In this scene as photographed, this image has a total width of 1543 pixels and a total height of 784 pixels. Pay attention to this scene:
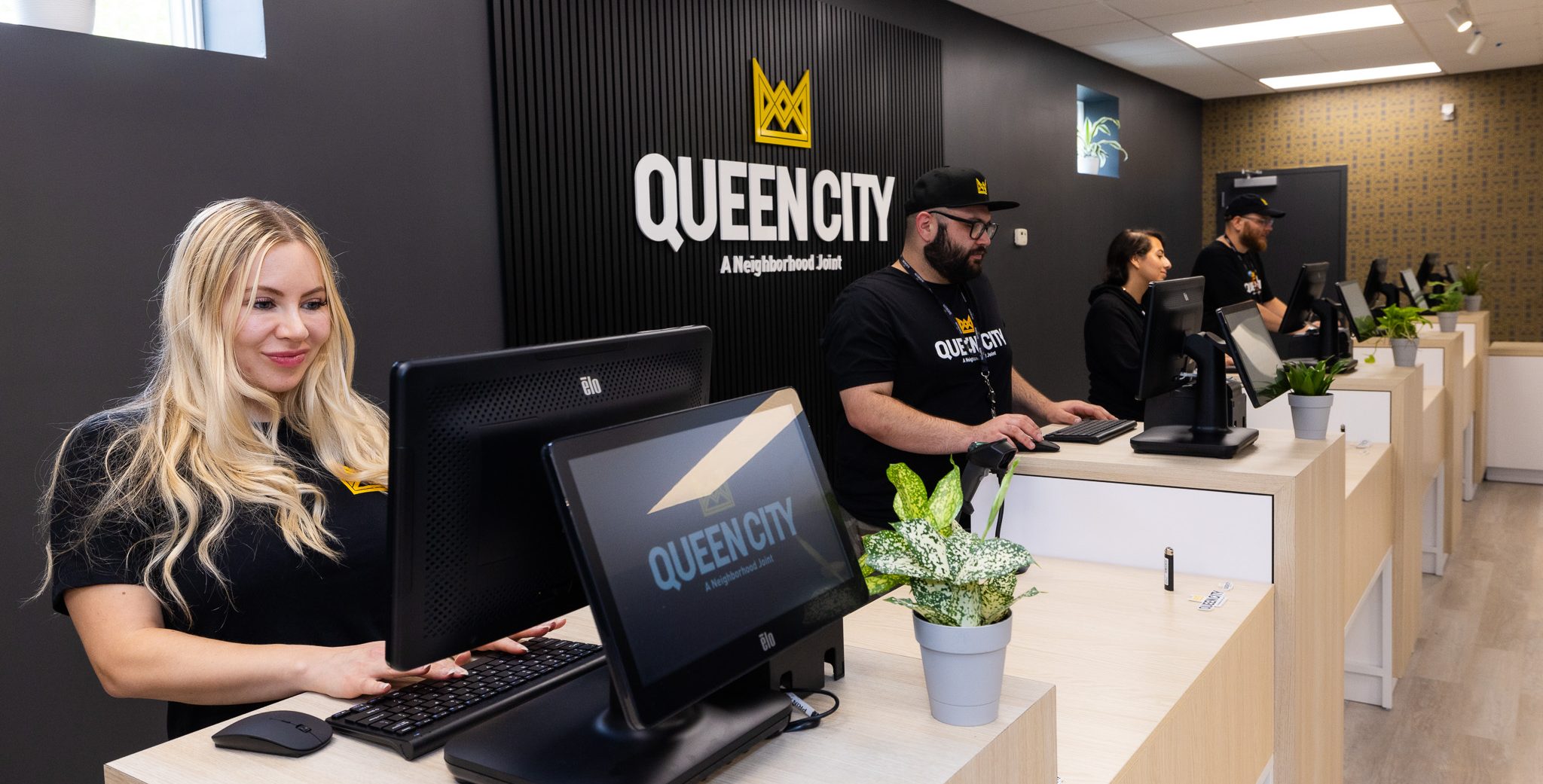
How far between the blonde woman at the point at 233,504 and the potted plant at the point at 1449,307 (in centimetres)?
588

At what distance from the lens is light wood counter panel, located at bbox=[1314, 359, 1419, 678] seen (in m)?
3.76

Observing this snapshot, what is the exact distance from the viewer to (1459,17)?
239 inches

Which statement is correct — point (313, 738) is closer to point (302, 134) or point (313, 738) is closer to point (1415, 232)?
point (302, 134)

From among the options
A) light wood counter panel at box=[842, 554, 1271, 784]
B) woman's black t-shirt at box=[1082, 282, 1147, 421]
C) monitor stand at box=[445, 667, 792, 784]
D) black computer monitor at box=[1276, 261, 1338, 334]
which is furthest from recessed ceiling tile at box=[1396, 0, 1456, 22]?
monitor stand at box=[445, 667, 792, 784]

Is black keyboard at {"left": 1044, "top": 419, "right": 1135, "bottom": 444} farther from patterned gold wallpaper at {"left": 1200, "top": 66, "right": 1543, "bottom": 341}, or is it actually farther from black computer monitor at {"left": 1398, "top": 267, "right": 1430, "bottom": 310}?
patterned gold wallpaper at {"left": 1200, "top": 66, "right": 1543, "bottom": 341}

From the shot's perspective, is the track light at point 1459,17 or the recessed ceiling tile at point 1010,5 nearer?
the recessed ceiling tile at point 1010,5

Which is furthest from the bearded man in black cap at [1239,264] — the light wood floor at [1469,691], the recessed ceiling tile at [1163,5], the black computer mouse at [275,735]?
the black computer mouse at [275,735]

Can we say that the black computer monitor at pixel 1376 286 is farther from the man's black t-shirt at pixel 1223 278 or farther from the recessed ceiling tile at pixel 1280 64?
the recessed ceiling tile at pixel 1280 64

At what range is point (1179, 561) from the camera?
7.30ft

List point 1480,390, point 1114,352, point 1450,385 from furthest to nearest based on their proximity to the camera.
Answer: point 1480,390, point 1450,385, point 1114,352

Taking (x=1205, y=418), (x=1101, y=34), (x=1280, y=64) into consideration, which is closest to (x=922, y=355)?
(x=1205, y=418)

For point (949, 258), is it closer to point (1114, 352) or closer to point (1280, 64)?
point (1114, 352)

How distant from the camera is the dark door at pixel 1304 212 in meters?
9.24

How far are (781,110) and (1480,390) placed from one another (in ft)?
15.9
